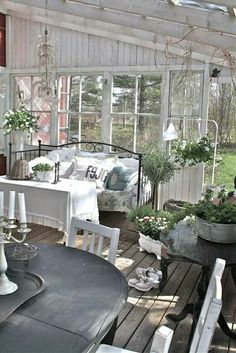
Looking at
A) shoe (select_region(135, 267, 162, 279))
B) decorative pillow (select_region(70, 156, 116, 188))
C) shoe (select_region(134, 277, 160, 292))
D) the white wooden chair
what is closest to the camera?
the white wooden chair

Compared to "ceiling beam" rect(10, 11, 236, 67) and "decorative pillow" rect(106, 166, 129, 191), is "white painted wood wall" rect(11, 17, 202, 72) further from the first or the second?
"decorative pillow" rect(106, 166, 129, 191)

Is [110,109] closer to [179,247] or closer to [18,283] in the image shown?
[179,247]

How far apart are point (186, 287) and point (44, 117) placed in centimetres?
418

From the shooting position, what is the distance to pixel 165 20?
3250 mm

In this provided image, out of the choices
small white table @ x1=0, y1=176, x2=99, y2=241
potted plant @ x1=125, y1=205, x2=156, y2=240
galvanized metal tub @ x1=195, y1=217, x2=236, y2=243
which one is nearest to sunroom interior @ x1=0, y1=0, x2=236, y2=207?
potted plant @ x1=125, y1=205, x2=156, y2=240

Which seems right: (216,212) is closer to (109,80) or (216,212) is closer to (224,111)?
(224,111)

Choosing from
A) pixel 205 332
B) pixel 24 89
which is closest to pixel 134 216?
pixel 205 332

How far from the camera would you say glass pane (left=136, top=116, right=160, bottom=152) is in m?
5.52

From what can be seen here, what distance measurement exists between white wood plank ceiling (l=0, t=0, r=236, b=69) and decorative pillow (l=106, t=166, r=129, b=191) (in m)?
1.70

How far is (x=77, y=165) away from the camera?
5.41 m

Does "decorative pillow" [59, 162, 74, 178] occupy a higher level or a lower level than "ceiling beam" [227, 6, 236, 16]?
lower

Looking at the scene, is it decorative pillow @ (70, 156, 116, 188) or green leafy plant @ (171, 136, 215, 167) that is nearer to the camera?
green leafy plant @ (171, 136, 215, 167)

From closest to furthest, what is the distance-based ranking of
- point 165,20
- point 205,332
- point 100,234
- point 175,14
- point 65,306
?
point 205,332 < point 65,306 < point 100,234 < point 175,14 < point 165,20

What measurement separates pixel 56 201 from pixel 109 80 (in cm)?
260
